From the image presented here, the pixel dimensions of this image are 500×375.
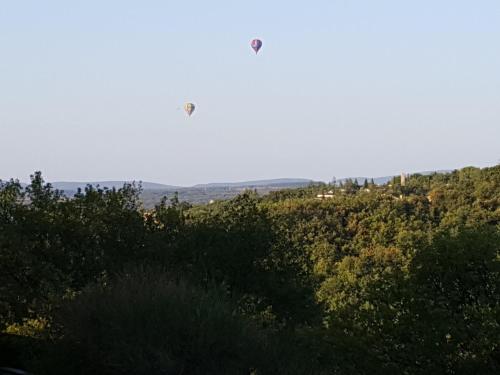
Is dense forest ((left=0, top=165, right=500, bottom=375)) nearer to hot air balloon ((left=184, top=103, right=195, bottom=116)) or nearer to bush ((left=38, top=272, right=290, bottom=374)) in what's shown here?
bush ((left=38, top=272, right=290, bottom=374))

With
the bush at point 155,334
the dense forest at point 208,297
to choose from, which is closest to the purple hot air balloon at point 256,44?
the dense forest at point 208,297

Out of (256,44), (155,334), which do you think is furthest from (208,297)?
(256,44)

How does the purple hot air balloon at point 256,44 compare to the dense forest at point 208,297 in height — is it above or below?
above

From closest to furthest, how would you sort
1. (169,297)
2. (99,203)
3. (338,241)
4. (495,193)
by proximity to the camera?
(169,297)
(99,203)
(338,241)
(495,193)

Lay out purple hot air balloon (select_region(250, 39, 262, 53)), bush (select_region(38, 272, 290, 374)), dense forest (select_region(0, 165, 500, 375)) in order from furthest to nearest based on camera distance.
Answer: purple hot air balloon (select_region(250, 39, 262, 53)) → dense forest (select_region(0, 165, 500, 375)) → bush (select_region(38, 272, 290, 374))

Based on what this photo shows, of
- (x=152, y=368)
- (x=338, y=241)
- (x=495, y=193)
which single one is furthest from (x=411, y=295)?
(x=495, y=193)

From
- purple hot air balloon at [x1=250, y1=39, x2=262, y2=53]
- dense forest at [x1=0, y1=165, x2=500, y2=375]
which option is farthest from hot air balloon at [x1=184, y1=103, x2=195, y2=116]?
dense forest at [x1=0, y1=165, x2=500, y2=375]

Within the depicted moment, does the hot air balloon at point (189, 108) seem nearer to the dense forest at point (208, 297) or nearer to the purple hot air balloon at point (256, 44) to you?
the purple hot air balloon at point (256, 44)

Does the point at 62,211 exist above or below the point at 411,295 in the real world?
Answer: above

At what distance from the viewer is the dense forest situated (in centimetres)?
1295

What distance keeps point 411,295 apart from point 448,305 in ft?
3.54

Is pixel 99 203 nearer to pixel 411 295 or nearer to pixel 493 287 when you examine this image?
pixel 411 295

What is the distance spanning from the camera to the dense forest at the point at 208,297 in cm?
1295

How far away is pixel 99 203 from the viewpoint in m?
23.3
